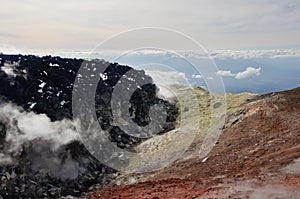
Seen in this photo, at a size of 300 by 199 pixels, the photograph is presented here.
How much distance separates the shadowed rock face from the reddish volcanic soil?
11.9 m

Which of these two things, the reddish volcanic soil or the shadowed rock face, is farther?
the shadowed rock face

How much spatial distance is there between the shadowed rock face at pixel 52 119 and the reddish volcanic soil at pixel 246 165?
11931mm

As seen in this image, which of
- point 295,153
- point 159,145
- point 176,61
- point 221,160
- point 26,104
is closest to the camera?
point 176,61

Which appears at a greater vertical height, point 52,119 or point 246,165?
point 52,119

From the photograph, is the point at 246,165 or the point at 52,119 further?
the point at 52,119

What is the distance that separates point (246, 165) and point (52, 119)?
1710 inches

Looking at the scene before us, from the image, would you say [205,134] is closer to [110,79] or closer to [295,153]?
[295,153]

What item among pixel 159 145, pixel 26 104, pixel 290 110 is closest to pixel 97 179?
pixel 159 145

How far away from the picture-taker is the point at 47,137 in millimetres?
61375

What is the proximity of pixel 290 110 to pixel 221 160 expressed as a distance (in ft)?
57.2

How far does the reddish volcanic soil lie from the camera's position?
84.3ft

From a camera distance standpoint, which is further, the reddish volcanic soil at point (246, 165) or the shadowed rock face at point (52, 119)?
the shadowed rock face at point (52, 119)

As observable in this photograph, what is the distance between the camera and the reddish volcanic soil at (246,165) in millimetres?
25694

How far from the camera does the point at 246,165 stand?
34969 millimetres
